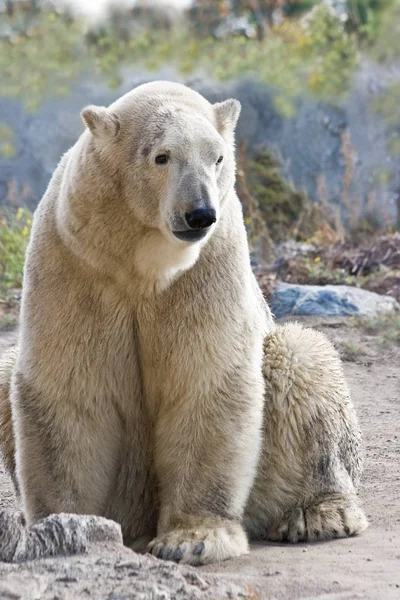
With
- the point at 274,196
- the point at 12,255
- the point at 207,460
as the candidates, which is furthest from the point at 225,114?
the point at 274,196

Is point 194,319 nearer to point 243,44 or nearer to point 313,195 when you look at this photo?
point 313,195

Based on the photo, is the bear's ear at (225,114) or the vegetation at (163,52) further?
the vegetation at (163,52)

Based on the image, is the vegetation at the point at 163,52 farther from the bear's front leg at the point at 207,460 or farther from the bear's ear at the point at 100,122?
the bear's front leg at the point at 207,460

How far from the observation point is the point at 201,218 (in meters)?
4.43

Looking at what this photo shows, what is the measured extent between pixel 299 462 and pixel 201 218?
1598 mm

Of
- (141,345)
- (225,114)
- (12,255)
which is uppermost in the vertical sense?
(12,255)

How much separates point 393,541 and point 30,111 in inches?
471

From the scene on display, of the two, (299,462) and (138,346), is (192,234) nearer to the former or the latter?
(138,346)

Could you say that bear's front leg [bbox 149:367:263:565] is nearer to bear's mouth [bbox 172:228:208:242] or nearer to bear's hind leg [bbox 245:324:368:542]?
bear's hind leg [bbox 245:324:368:542]

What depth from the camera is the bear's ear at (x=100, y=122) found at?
4.89 m

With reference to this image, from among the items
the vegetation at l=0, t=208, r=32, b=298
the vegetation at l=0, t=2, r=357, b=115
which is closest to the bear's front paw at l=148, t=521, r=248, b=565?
the vegetation at l=0, t=208, r=32, b=298

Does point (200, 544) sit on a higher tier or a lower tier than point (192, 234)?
lower

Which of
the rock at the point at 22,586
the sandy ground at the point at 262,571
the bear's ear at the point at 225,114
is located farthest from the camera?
the bear's ear at the point at 225,114

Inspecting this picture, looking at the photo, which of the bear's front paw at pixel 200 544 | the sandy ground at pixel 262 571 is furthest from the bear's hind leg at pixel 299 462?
the bear's front paw at pixel 200 544
